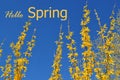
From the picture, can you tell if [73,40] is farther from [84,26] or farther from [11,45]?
[11,45]

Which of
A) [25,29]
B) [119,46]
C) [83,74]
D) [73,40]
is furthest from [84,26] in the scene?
[119,46]

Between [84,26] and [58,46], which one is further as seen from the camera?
[58,46]

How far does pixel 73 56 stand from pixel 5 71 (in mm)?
1752

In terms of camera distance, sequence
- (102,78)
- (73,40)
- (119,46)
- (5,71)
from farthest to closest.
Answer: (119,46) → (5,71) → (73,40) → (102,78)

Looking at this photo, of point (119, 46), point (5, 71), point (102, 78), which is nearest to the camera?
point (102, 78)

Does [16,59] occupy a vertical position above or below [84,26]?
below

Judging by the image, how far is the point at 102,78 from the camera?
709 cm

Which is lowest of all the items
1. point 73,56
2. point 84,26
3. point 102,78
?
point 102,78

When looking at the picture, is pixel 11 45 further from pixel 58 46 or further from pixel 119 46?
pixel 119 46

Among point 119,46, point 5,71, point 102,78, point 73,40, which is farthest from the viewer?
point 119,46

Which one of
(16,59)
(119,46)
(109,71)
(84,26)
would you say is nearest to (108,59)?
(109,71)

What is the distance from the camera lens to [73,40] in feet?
25.2

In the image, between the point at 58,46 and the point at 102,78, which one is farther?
the point at 58,46

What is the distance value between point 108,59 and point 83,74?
604mm
